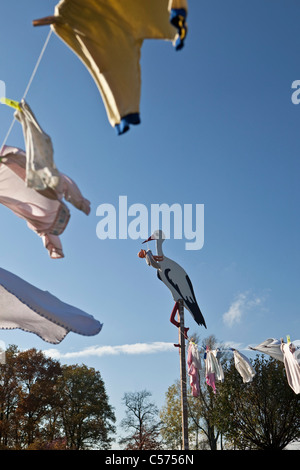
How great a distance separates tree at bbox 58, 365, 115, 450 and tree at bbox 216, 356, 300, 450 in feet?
27.3

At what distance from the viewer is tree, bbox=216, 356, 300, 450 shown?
21.0 metres

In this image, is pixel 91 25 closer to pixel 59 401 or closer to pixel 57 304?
pixel 57 304

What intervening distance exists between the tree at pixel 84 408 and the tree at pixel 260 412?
27.3 ft

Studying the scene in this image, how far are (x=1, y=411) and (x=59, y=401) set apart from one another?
3.30 meters

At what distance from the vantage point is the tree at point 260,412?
21.0 m

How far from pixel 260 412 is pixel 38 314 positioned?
61.6ft

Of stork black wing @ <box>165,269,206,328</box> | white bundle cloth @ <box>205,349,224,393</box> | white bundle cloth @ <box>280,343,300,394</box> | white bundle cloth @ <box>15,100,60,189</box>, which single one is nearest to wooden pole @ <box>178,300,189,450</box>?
stork black wing @ <box>165,269,206,328</box>

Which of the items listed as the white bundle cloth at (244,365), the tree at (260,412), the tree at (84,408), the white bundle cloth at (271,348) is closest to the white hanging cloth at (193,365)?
the white bundle cloth at (244,365)

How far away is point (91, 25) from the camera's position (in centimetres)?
367

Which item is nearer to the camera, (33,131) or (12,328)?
(33,131)
